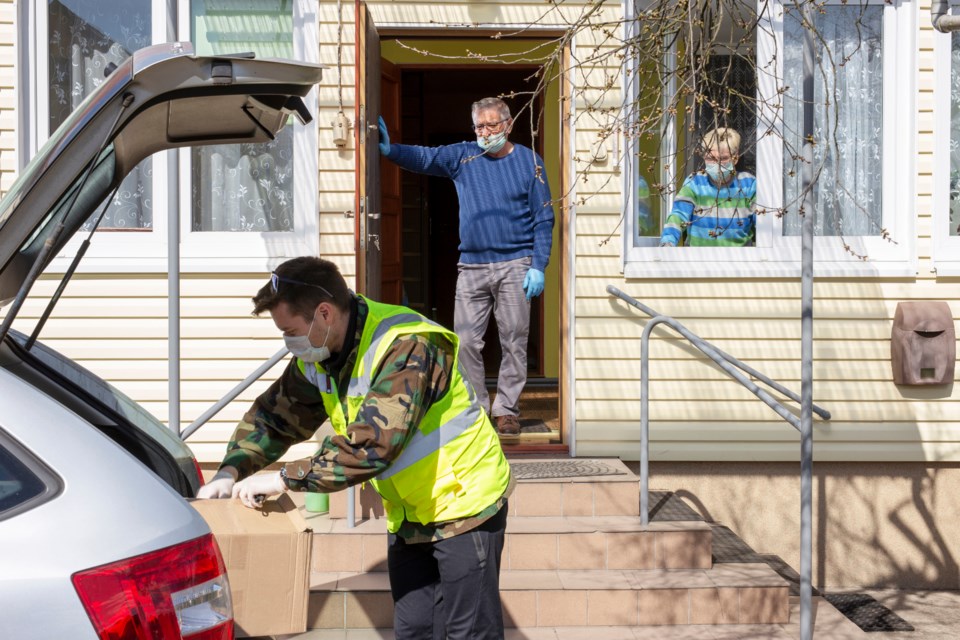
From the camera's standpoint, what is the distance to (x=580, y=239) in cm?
717

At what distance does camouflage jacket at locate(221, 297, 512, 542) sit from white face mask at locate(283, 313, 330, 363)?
6 cm

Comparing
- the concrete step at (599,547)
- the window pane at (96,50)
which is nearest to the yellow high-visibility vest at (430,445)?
the concrete step at (599,547)

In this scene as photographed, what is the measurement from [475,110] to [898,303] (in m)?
2.78

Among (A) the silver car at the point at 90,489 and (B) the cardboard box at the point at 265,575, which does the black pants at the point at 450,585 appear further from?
(A) the silver car at the point at 90,489

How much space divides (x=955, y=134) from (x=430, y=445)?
5.34m

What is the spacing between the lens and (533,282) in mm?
6777

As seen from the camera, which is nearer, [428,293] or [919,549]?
[919,549]

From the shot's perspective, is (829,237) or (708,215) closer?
(708,215)

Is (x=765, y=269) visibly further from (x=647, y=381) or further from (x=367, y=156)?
(x=367, y=156)

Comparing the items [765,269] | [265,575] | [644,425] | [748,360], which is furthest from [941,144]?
[265,575]

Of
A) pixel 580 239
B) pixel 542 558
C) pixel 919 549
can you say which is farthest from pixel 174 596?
pixel 919 549

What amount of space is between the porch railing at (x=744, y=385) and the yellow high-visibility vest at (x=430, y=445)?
2078 mm

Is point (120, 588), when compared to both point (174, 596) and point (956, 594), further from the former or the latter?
point (956, 594)

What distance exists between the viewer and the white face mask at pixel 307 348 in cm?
337
